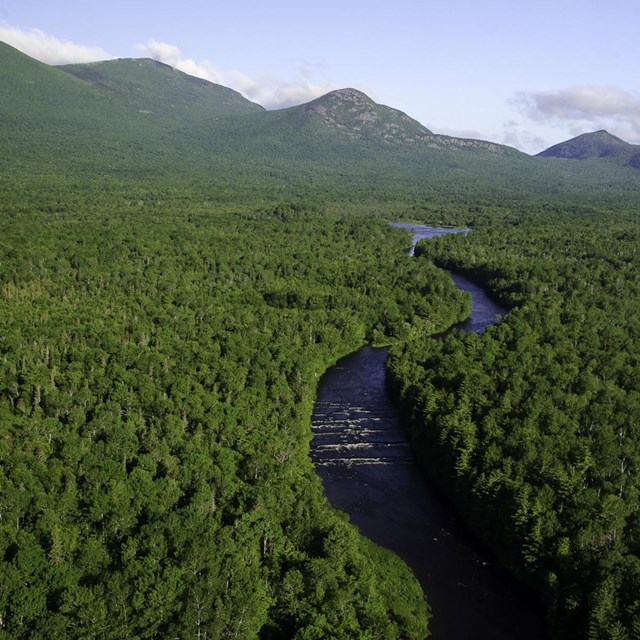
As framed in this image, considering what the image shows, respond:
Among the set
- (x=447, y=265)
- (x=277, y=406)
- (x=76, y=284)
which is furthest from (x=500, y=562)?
(x=447, y=265)

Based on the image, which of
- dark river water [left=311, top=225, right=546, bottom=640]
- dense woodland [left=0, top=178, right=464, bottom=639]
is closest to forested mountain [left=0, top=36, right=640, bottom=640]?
dense woodland [left=0, top=178, right=464, bottom=639]

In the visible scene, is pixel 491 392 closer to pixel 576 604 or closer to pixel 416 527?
pixel 416 527

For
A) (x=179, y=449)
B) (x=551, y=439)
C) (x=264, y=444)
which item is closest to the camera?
(x=179, y=449)

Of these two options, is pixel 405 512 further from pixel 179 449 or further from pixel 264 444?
pixel 179 449

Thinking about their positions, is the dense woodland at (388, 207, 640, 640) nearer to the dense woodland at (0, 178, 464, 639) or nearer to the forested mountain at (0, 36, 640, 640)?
the forested mountain at (0, 36, 640, 640)

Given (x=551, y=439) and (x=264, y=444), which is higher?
(x=551, y=439)

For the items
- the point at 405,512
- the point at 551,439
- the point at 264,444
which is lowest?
the point at 405,512

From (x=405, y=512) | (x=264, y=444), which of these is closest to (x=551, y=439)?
(x=405, y=512)
